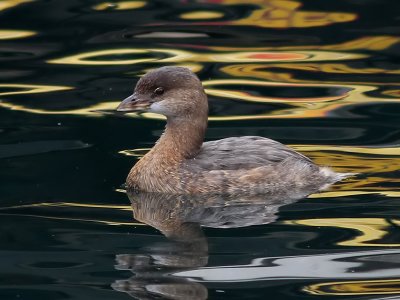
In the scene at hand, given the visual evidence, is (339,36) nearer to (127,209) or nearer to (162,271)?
(127,209)

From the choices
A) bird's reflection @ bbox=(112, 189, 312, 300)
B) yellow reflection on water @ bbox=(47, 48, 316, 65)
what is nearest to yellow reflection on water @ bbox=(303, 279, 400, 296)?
bird's reflection @ bbox=(112, 189, 312, 300)

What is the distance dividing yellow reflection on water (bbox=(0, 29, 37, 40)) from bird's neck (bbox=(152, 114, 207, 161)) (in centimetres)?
482

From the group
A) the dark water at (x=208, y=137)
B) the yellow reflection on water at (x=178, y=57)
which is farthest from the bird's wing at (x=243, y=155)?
the yellow reflection on water at (x=178, y=57)

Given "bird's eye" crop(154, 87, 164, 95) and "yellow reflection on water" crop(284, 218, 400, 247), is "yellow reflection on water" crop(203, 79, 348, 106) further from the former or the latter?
"yellow reflection on water" crop(284, 218, 400, 247)

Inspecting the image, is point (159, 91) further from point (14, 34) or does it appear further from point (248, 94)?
point (14, 34)

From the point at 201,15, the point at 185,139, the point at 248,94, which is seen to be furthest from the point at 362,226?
the point at 201,15

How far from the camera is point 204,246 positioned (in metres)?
8.32

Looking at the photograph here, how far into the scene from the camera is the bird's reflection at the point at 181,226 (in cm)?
750

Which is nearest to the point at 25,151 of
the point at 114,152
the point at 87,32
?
the point at 114,152

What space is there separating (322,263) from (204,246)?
849 mm

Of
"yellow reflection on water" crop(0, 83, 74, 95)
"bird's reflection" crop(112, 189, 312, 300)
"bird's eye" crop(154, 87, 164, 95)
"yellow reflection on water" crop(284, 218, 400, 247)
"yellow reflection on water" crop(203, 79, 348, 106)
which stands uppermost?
"bird's eye" crop(154, 87, 164, 95)

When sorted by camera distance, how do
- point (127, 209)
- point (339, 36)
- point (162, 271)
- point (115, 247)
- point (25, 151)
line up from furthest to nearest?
point (339, 36) → point (25, 151) → point (127, 209) → point (115, 247) → point (162, 271)

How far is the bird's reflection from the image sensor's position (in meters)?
7.50

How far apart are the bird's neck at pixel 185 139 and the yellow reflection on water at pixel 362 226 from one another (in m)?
1.55
